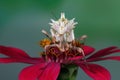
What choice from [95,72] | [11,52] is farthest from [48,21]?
[95,72]

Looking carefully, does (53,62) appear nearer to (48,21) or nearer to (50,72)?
(50,72)

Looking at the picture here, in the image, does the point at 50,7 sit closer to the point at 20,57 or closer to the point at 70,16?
the point at 70,16

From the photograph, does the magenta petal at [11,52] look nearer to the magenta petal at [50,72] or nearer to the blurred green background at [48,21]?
the magenta petal at [50,72]

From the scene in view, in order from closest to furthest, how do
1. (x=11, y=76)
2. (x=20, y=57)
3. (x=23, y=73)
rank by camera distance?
(x=23, y=73), (x=20, y=57), (x=11, y=76)

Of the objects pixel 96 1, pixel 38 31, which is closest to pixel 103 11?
pixel 96 1

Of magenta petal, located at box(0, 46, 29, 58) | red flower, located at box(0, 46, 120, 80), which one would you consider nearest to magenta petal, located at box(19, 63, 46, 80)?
red flower, located at box(0, 46, 120, 80)

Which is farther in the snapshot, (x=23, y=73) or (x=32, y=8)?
(x=32, y=8)
